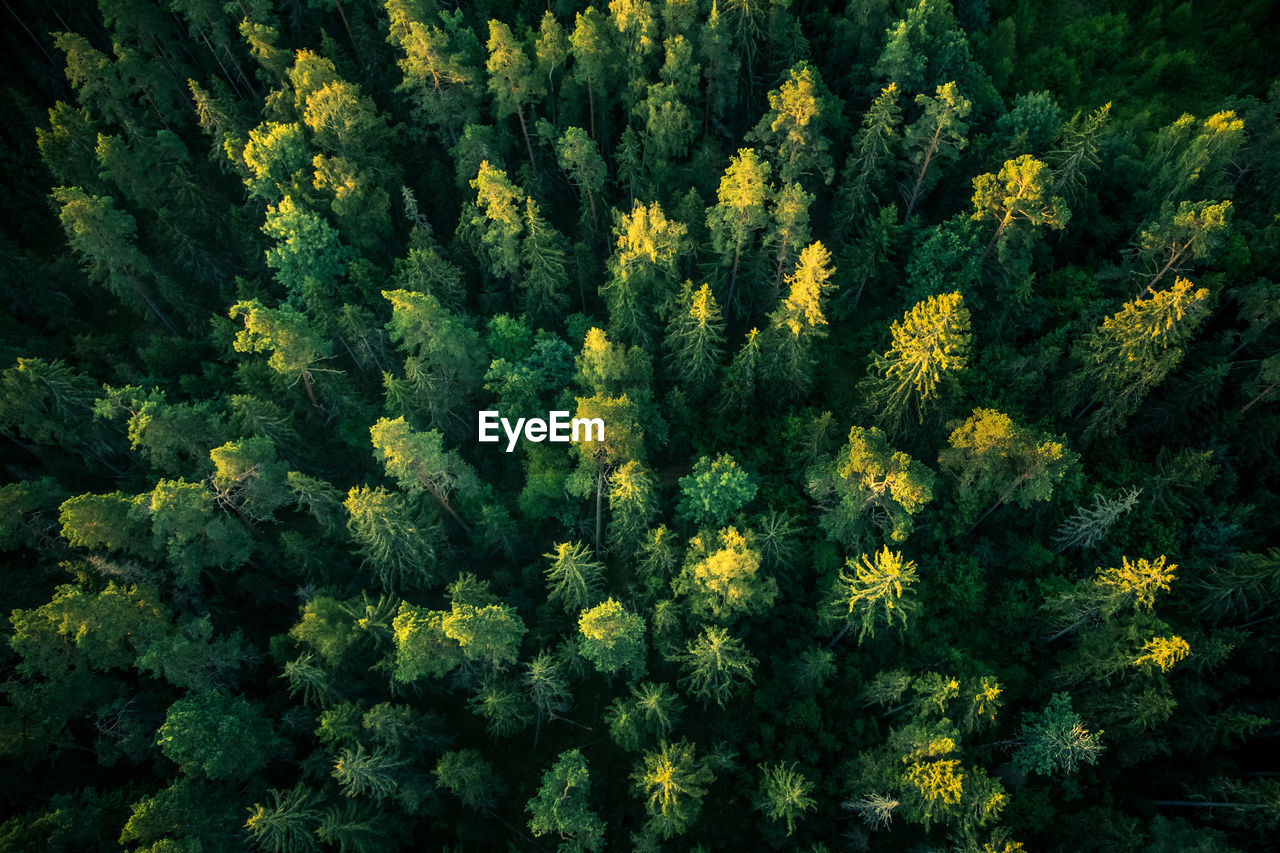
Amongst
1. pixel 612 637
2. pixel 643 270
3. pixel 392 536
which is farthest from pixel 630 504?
pixel 643 270

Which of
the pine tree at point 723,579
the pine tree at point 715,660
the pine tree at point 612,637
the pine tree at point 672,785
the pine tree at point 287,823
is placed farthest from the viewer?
the pine tree at point 715,660

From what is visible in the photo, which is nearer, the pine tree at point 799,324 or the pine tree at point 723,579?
the pine tree at point 723,579

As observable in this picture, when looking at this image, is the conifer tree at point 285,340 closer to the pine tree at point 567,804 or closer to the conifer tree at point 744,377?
the conifer tree at point 744,377

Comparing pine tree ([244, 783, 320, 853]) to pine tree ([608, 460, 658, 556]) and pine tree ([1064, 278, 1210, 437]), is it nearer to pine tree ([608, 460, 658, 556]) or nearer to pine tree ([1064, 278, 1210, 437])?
pine tree ([608, 460, 658, 556])

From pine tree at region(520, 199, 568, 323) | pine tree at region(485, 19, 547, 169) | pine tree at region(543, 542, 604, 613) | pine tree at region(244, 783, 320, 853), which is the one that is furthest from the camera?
pine tree at region(485, 19, 547, 169)

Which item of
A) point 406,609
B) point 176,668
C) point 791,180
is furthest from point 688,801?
point 791,180

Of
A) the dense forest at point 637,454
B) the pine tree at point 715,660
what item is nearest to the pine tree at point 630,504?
the dense forest at point 637,454

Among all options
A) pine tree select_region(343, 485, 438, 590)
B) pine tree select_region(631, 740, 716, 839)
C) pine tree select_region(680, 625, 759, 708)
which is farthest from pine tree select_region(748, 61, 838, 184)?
pine tree select_region(631, 740, 716, 839)

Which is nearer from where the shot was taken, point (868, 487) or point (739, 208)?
point (868, 487)
